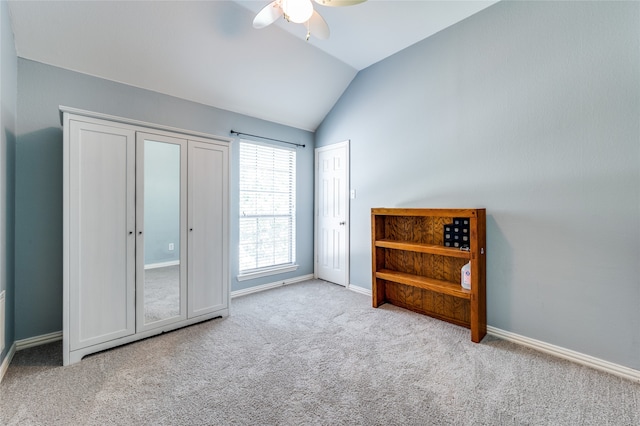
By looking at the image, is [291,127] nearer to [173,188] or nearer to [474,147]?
[173,188]

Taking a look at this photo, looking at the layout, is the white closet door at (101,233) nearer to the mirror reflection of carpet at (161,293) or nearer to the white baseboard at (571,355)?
the mirror reflection of carpet at (161,293)

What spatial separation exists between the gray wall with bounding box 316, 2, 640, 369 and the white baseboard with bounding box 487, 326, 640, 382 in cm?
5

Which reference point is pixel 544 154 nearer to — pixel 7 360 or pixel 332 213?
pixel 332 213

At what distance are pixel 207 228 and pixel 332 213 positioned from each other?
1.84 meters

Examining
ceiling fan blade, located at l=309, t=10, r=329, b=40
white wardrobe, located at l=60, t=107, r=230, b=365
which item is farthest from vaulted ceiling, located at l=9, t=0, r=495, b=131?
white wardrobe, located at l=60, t=107, r=230, b=365

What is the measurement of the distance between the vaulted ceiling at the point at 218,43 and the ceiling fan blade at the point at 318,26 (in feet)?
1.91

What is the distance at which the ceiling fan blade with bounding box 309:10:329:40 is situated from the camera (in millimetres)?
1931

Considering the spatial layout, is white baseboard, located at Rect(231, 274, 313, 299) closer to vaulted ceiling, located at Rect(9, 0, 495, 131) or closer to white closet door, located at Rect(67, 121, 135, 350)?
white closet door, located at Rect(67, 121, 135, 350)

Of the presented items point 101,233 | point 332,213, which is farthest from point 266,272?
point 101,233

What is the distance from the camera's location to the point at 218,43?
2.65 m

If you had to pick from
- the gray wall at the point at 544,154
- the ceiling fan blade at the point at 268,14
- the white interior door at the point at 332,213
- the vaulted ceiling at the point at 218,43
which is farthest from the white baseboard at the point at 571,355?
the ceiling fan blade at the point at 268,14

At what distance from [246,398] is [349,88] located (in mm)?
3607

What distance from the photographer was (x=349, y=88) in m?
3.71

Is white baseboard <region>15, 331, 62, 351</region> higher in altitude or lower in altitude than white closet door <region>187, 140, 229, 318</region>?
lower
